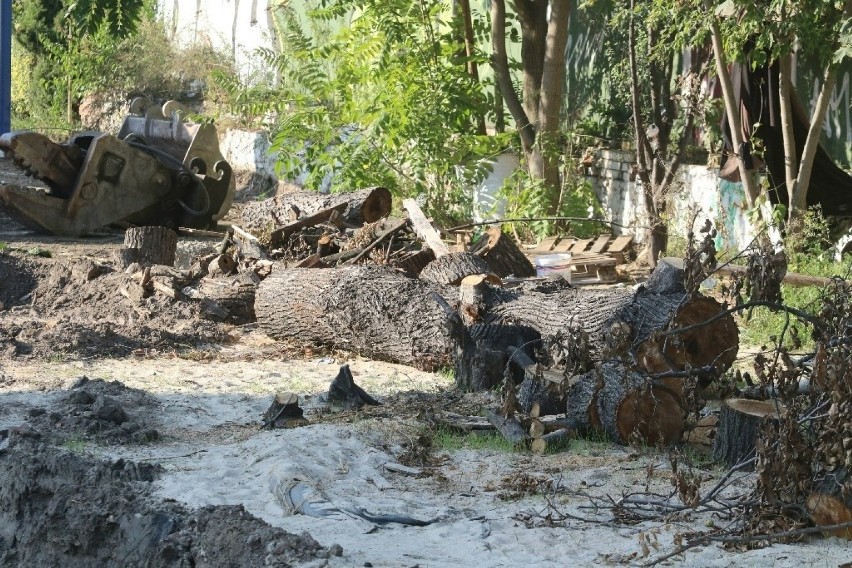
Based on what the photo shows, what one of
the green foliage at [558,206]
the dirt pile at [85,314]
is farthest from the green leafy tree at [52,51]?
the dirt pile at [85,314]

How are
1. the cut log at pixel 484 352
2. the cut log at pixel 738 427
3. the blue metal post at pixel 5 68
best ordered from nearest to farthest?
the cut log at pixel 738 427
the cut log at pixel 484 352
the blue metal post at pixel 5 68

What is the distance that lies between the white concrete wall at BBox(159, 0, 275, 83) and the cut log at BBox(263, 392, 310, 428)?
15.9 metres

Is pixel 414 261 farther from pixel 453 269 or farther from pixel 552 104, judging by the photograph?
pixel 552 104

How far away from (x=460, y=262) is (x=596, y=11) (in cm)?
698

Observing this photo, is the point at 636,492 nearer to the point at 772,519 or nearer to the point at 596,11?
the point at 772,519

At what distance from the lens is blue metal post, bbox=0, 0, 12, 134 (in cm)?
2005

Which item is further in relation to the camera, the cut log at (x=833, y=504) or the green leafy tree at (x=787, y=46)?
the green leafy tree at (x=787, y=46)

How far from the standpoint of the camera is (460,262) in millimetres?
10469

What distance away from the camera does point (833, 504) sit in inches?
193

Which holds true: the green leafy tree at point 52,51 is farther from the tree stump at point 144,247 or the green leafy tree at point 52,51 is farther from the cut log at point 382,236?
the cut log at point 382,236

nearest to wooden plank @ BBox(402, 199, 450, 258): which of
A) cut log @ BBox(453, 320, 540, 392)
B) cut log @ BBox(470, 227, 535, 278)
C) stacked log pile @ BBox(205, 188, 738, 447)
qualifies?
stacked log pile @ BBox(205, 188, 738, 447)

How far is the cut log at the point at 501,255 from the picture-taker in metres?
11.8

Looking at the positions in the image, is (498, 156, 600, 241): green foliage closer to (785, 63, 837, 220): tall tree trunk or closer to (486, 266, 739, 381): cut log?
(785, 63, 837, 220): tall tree trunk

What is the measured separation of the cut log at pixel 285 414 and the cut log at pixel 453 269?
9.88 ft
